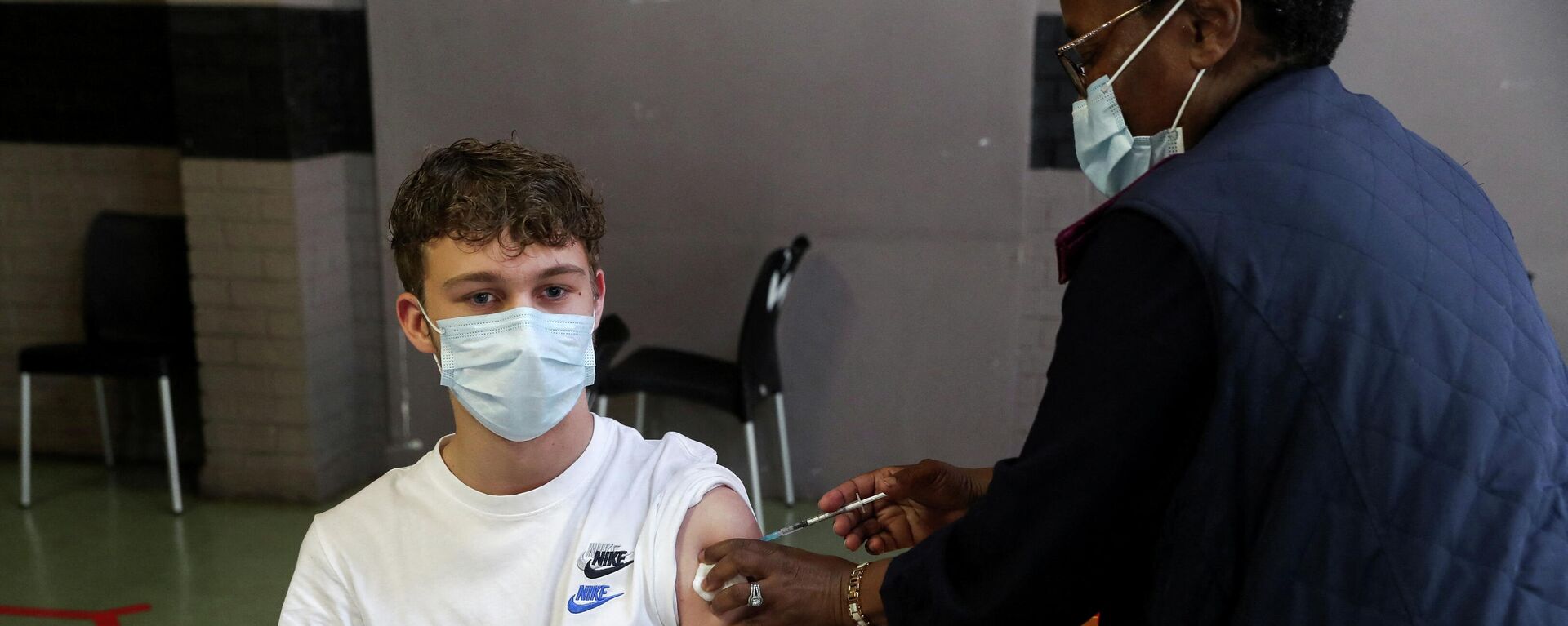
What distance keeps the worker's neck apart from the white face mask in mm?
18

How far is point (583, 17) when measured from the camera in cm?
399

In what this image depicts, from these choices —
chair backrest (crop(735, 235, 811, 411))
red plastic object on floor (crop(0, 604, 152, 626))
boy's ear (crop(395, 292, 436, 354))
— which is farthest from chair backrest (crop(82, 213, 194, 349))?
boy's ear (crop(395, 292, 436, 354))

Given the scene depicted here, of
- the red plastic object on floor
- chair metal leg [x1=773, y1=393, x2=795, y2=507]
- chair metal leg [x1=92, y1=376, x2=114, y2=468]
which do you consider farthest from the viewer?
chair metal leg [x1=92, y1=376, x2=114, y2=468]

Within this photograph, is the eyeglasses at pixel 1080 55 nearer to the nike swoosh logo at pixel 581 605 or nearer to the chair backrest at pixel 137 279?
the nike swoosh logo at pixel 581 605

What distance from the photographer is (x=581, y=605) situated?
153cm

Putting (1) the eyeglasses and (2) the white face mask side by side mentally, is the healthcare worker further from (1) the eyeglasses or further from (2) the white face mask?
(2) the white face mask

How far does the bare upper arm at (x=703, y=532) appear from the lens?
5.03 feet

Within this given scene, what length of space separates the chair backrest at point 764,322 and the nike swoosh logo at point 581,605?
2.12 meters

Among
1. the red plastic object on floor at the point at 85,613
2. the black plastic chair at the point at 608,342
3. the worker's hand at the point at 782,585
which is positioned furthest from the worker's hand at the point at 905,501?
the red plastic object on floor at the point at 85,613

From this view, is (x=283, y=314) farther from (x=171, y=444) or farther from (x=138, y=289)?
(x=138, y=289)

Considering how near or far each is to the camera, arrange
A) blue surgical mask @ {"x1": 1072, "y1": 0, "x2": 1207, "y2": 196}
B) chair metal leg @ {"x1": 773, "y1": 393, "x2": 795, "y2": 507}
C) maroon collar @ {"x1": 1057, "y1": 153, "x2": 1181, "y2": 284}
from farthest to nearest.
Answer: chair metal leg @ {"x1": 773, "y1": 393, "x2": 795, "y2": 507} → blue surgical mask @ {"x1": 1072, "y1": 0, "x2": 1207, "y2": 196} → maroon collar @ {"x1": 1057, "y1": 153, "x2": 1181, "y2": 284}

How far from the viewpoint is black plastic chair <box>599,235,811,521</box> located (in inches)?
143

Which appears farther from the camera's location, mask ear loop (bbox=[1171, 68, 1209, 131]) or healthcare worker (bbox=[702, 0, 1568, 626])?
mask ear loop (bbox=[1171, 68, 1209, 131])

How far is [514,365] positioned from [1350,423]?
970 mm
